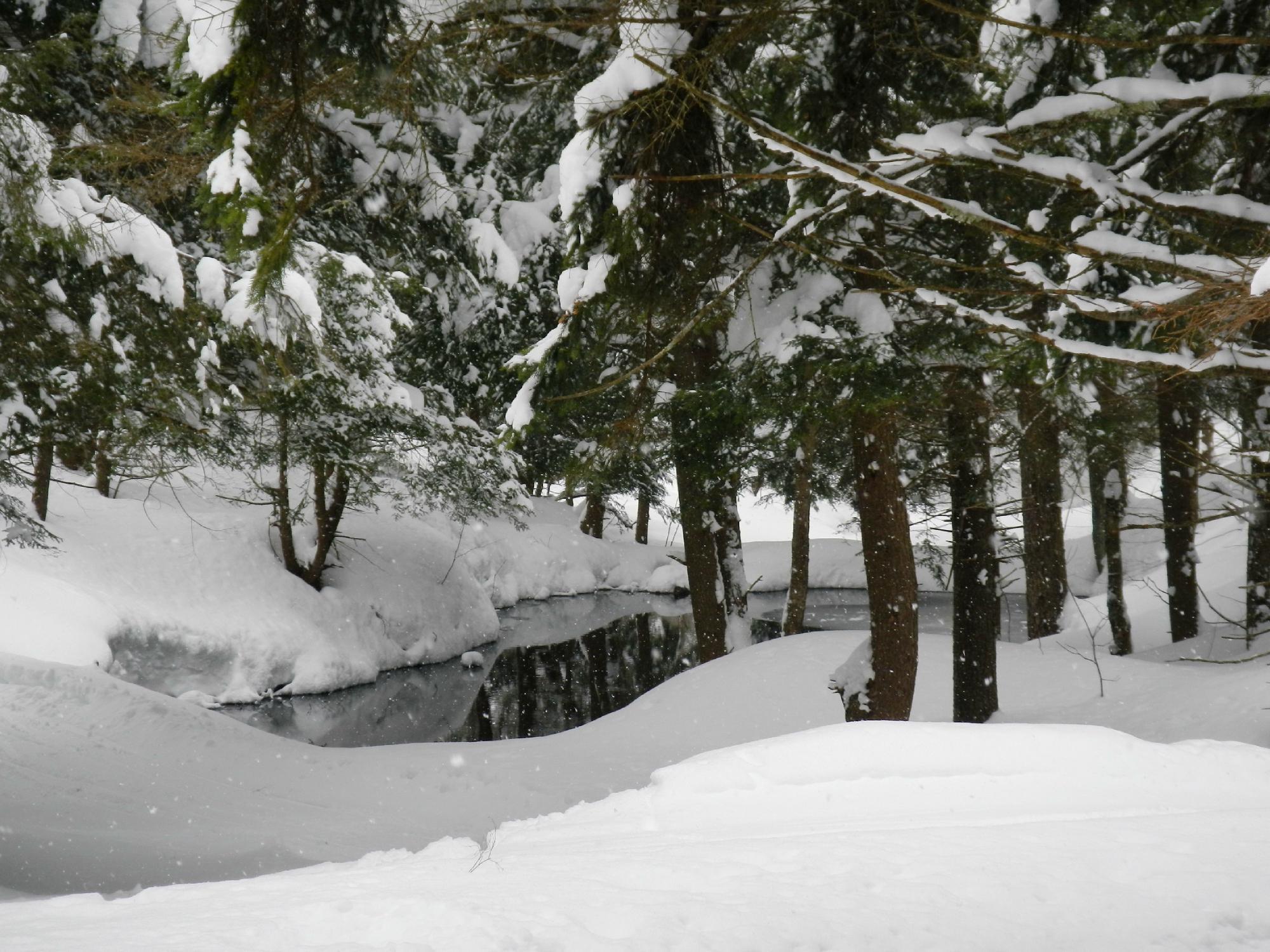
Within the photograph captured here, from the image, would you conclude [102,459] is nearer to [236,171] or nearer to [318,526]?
[236,171]

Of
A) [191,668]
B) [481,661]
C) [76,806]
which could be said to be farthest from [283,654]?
[76,806]

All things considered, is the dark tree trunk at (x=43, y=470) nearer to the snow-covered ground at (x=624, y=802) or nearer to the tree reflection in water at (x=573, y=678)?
the snow-covered ground at (x=624, y=802)

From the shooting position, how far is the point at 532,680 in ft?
48.9

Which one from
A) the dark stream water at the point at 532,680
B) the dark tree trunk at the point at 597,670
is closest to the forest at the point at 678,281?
the dark stream water at the point at 532,680

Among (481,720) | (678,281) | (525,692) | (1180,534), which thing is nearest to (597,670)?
(525,692)

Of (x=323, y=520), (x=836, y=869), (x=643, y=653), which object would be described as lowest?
(x=643, y=653)

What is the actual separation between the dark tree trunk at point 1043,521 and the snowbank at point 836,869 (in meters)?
4.37

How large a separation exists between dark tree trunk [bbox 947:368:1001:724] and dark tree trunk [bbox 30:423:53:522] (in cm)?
713

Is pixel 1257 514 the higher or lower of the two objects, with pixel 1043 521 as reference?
lower

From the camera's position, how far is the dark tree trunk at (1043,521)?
8.80 meters

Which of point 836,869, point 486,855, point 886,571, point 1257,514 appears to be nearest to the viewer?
point 836,869

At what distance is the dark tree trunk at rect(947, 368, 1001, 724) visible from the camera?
751 cm

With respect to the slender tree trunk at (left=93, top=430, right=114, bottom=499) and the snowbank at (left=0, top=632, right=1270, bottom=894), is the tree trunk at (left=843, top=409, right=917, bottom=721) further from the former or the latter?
the slender tree trunk at (left=93, top=430, right=114, bottom=499)

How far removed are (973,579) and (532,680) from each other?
9036 mm
